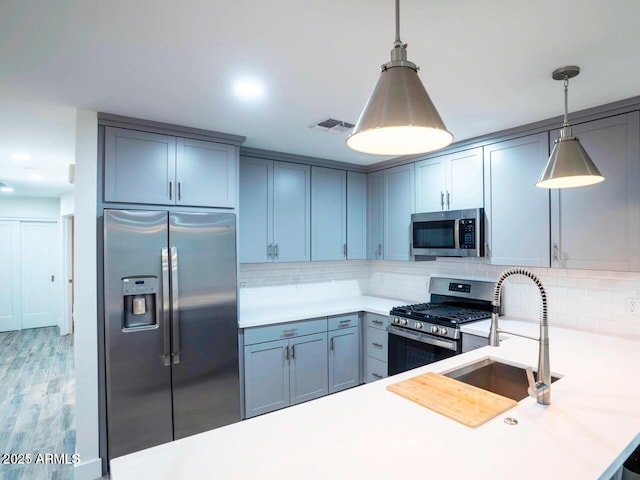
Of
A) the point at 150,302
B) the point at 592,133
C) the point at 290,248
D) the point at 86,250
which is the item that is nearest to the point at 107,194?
the point at 86,250

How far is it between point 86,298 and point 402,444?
2.20m

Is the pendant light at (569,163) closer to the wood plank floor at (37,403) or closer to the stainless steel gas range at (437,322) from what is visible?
the stainless steel gas range at (437,322)

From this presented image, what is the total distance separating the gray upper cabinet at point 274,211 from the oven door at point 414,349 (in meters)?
1.20

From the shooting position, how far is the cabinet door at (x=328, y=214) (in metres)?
3.70

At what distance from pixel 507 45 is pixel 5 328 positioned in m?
8.37

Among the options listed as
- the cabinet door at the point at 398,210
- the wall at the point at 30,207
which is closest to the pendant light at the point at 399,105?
the cabinet door at the point at 398,210

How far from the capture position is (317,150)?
341 centimetres

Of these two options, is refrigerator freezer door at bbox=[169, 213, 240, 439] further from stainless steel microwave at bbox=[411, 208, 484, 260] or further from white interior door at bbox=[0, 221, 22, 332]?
white interior door at bbox=[0, 221, 22, 332]

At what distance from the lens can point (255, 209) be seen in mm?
3311

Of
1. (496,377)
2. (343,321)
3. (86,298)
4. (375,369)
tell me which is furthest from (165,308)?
(496,377)

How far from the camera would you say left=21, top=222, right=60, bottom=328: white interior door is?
6414mm

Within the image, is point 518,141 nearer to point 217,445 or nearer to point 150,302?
A: point 217,445

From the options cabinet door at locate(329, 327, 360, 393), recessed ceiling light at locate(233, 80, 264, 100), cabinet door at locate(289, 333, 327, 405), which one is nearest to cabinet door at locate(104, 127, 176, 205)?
recessed ceiling light at locate(233, 80, 264, 100)

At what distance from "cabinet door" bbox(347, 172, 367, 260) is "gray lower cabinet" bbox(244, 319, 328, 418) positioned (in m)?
1.03
